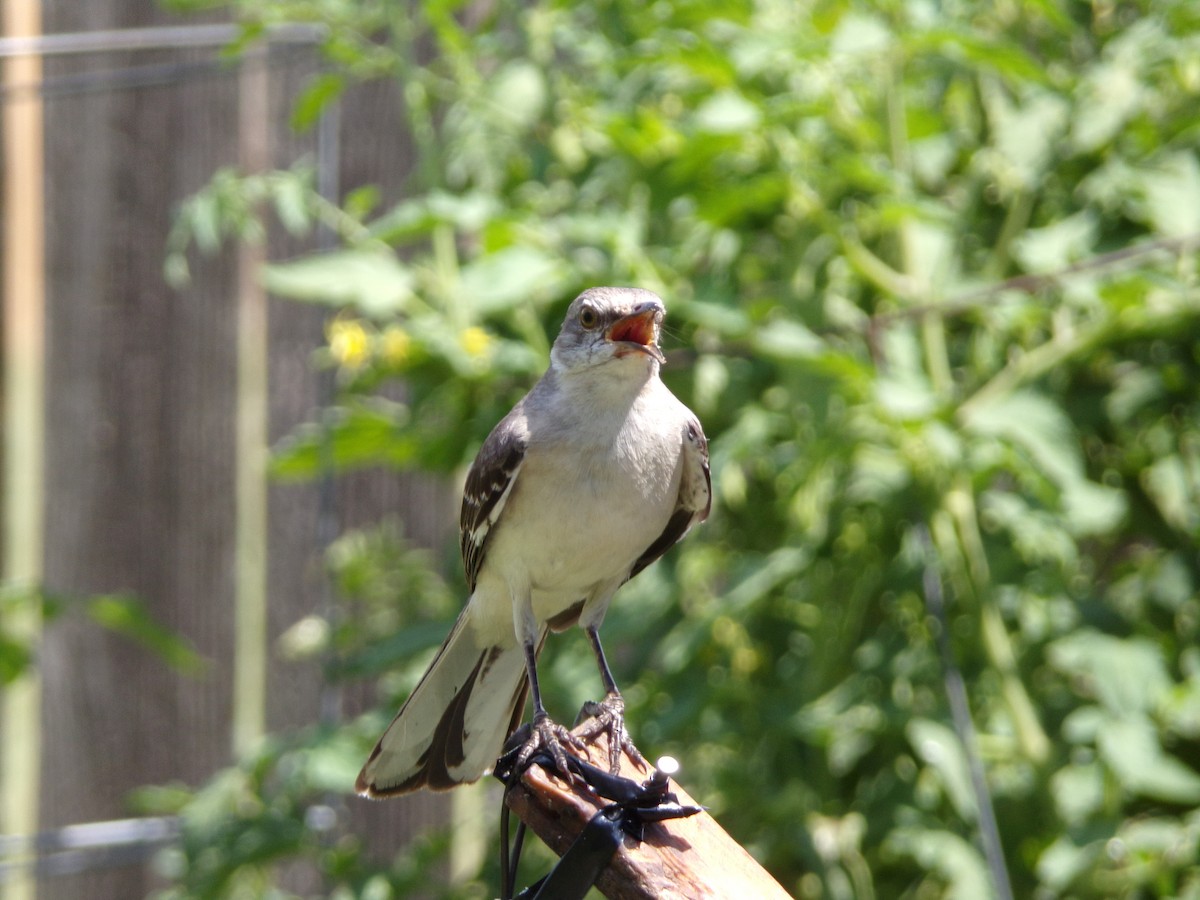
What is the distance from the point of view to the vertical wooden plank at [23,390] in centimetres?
430

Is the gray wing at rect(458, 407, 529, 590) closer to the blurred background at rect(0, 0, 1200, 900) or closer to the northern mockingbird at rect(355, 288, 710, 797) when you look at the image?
the northern mockingbird at rect(355, 288, 710, 797)

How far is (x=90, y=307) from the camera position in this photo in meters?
4.25

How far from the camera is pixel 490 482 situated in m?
2.74

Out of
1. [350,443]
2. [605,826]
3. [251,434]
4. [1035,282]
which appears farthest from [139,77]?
[605,826]

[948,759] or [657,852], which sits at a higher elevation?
[657,852]

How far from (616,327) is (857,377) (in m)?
0.50

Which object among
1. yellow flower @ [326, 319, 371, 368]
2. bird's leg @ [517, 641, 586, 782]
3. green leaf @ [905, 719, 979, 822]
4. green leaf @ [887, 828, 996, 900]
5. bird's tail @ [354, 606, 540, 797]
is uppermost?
yellow flower @ [326, 319, 371, 368]

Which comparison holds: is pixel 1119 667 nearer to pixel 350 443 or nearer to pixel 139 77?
pixel 350 443

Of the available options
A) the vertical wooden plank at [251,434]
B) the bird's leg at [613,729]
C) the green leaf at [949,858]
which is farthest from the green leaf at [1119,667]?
the vertical wooden plank at [251,434]

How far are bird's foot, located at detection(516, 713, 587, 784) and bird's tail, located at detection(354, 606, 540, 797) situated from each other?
0.88 feet

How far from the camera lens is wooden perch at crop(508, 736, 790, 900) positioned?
Result: 69.1 inches

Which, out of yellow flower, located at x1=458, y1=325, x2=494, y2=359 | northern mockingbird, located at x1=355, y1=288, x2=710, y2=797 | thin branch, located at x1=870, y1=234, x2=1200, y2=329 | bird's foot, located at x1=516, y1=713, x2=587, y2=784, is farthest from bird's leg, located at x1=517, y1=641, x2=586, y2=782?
thin branch, located at x1=870, y1=234, x2=1200, y2=329

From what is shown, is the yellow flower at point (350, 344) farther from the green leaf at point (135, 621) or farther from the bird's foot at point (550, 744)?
the bird's foot at point (550, 744)

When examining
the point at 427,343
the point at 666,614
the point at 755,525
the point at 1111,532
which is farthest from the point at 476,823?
the point at 1111,532
